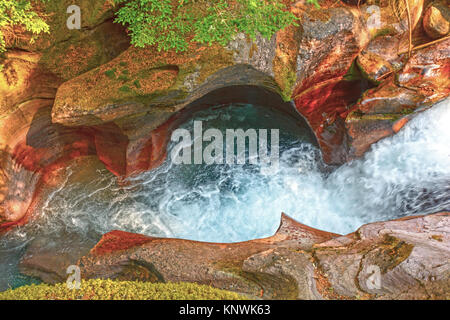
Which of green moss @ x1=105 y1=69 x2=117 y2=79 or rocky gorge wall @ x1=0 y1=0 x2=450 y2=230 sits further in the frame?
green moss @ x1=105 y1=69 x2=117 y2=79

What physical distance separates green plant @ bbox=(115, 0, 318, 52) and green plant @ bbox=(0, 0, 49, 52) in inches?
64.4

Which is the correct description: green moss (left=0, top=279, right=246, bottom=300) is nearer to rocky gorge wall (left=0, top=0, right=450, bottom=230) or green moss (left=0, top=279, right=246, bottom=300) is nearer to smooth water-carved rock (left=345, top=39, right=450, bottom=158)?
rocky gorge wall (left=0, top=0, right=450, bottom=230)

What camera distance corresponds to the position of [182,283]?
198 inches

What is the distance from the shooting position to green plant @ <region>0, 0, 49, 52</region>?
5879 millimetres

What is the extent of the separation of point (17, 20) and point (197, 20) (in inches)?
140

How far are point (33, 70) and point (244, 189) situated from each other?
260 inches

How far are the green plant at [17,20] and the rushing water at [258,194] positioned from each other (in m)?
4.18

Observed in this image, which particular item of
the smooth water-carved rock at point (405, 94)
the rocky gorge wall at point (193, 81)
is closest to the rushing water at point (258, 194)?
the rocky gorge wall at point (193, 81)

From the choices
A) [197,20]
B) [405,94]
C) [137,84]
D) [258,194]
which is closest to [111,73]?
[137,84]

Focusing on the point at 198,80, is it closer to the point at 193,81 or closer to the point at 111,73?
the point at 193,81

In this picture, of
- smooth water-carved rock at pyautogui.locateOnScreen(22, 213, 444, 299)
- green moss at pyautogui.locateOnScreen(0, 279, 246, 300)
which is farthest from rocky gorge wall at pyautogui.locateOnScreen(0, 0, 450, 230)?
green moss at pyautogui.locateOnScreen(0, 279, 246, 300)

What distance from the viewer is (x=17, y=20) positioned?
611 cm

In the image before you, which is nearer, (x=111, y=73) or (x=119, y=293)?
(x=119, y=293)
